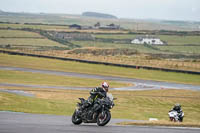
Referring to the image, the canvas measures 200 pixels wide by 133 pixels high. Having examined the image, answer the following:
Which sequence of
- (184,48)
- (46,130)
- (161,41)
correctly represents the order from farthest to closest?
(161,41) → (184,48) → (46,130)

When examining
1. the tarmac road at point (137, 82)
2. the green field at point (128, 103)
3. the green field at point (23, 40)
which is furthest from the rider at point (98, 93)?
the green field at point (23, 40)

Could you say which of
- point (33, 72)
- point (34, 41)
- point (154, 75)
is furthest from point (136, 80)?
point (34, 41)

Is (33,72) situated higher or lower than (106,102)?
lower

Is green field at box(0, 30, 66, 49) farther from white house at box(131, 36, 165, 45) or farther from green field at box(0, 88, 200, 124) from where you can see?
green field at box(0, 88, 200, 124)

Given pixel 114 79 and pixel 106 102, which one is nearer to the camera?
pixel 106 102

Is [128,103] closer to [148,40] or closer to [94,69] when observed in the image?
[94,69]

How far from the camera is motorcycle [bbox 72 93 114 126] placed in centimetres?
1548

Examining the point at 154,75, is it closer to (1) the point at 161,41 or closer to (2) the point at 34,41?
(2) the point at 34,41

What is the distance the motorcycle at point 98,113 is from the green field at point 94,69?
4753cm

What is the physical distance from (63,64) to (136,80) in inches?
756

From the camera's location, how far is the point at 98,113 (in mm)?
15945

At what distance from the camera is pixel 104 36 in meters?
172

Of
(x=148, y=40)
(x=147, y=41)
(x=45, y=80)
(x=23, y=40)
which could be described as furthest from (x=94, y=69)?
(x=148, y=40)

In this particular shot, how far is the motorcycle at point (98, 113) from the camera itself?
15484mm
